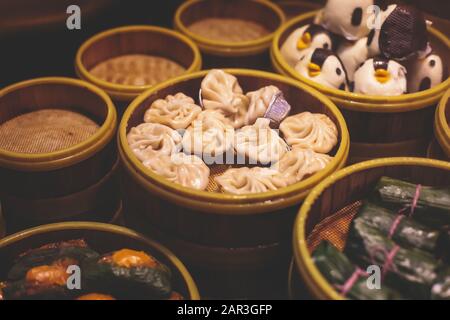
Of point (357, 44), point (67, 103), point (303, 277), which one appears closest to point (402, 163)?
point (303, 277)

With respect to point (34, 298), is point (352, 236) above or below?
above

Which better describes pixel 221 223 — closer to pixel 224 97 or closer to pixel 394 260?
pixel 394 260

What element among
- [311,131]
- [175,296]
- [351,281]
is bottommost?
[175,296]

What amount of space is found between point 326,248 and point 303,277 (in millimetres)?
189

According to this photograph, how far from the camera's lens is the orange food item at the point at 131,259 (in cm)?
221

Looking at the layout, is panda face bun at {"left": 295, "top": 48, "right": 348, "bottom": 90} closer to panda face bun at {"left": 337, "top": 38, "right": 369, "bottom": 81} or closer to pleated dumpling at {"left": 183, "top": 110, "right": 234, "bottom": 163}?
panda face bun at {"left": 337, "top": 38, "right": 369, "bottom": 81}

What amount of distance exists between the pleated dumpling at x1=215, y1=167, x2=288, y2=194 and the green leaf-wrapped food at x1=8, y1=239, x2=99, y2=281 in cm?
63

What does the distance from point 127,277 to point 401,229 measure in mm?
1100

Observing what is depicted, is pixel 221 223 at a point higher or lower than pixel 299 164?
lower

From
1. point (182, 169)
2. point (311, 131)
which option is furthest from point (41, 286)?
point (311, 131)

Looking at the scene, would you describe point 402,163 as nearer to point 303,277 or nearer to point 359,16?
point 303,277

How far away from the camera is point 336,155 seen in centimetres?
249

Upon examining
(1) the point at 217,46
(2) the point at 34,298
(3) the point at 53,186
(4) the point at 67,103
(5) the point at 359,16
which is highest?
(5) the point at 359,16

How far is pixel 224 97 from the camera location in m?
2.82
